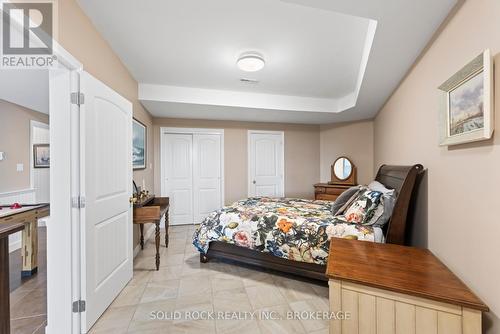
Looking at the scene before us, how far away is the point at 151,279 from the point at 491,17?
3.27 meters

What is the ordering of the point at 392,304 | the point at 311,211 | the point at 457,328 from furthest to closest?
the point at 311,211 < the point at 392,304 < the point at 457,328

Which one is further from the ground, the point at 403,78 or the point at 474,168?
the point at 403,78

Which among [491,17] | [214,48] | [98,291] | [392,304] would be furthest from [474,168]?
[98,291]

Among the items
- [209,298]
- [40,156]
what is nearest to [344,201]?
[209,298]

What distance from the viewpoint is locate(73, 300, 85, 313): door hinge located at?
1558 millimetres

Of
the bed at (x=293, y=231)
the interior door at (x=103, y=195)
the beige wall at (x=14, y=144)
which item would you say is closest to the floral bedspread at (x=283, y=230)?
the bed at (x=293, y=231)

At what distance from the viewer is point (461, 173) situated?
1291 mm

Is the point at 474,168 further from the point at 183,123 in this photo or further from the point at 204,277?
the point at 183,123

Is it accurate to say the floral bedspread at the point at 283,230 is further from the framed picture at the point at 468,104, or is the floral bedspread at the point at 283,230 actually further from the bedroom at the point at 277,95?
the framed picture at the point at 468,104

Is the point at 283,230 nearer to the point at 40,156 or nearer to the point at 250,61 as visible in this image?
the point at 250,61

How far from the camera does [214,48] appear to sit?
2.19 metres

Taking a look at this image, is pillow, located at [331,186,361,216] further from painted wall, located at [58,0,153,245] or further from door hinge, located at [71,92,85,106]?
painted wall, located at [58,0,153,245]

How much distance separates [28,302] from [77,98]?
1961 mm

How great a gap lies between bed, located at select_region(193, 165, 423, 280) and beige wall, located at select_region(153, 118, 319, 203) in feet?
6.14
